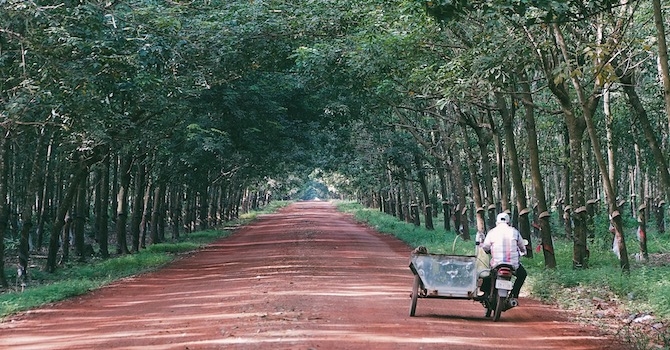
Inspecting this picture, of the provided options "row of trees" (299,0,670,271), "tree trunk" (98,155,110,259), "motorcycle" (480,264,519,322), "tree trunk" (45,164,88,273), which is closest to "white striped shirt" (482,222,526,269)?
"motorcycle" (480,264,519,322)

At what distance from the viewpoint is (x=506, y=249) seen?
11.8 metres

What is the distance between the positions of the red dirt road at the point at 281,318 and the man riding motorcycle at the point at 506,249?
2.07 feet

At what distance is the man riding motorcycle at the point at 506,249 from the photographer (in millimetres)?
11820

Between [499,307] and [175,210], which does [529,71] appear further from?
[175,210]

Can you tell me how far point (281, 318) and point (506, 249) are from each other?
135 inches

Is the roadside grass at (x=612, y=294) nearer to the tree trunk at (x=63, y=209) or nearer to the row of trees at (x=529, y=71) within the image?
the row of trees at (x=529, y=71)

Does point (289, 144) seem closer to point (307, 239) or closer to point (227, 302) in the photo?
point (307, 239)

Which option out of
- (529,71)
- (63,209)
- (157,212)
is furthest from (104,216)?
(529,71)

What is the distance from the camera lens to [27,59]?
16.2 meters

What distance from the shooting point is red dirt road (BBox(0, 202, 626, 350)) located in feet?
31.8

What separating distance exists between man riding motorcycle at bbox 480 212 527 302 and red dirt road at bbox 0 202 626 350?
63cm

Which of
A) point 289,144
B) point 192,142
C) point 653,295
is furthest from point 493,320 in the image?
point 289,144

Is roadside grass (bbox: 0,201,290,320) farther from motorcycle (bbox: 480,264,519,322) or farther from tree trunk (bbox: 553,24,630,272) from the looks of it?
tree trunk (bbox: 553,24,630,272)

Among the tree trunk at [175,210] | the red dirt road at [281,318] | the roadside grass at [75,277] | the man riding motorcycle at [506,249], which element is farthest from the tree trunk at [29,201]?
the tree trunk at [175,210]
